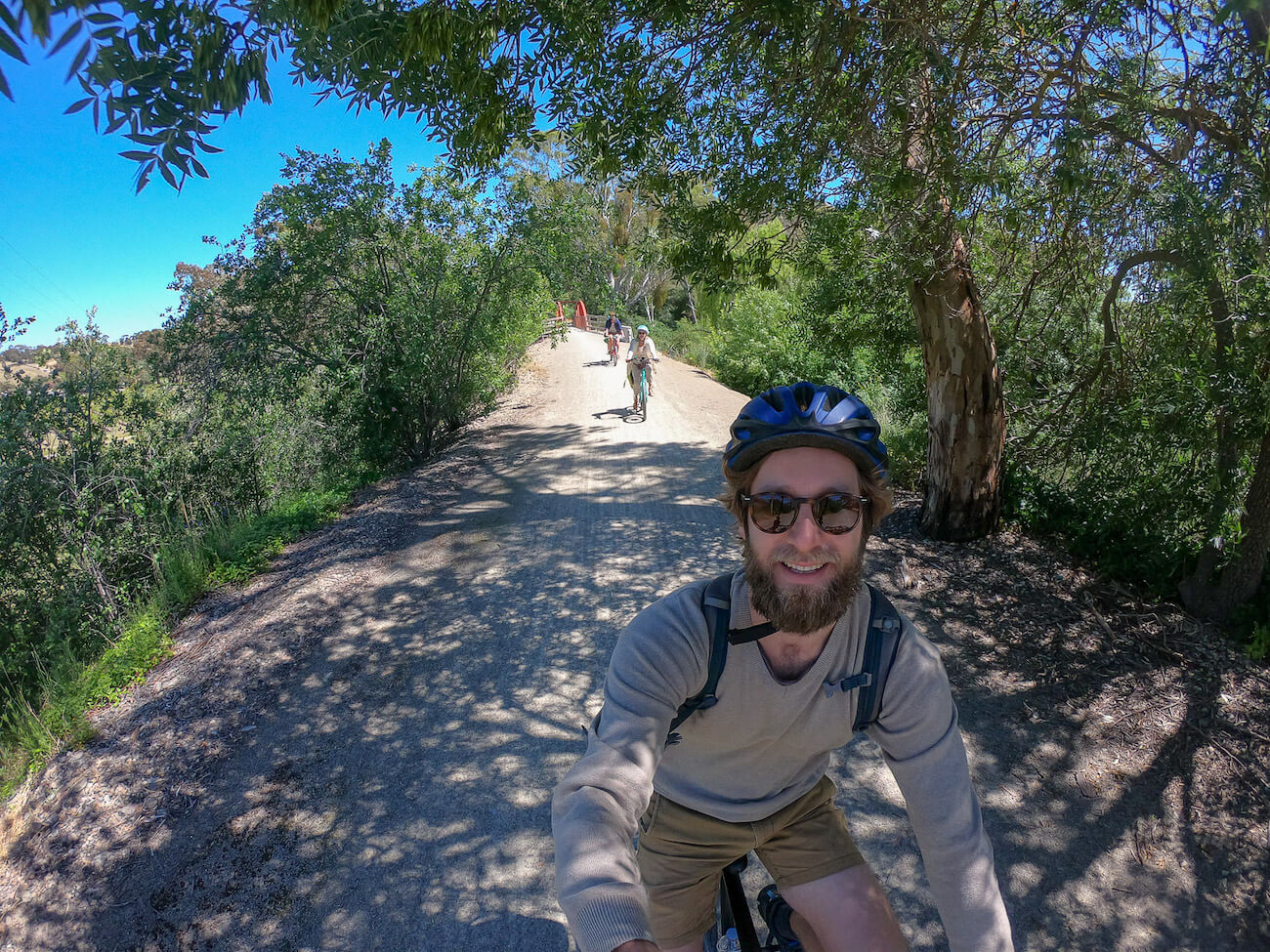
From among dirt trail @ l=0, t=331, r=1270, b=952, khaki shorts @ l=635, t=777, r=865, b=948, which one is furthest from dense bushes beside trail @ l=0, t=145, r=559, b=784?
khaki shorts @ l=635, t=777, r=865, b=948

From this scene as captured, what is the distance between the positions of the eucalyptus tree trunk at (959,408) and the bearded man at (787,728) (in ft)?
16.8

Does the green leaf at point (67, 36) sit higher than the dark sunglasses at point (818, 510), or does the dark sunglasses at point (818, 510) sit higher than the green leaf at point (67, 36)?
the green leaf at point (67, 36)

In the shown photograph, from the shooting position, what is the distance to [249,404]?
1046 cm

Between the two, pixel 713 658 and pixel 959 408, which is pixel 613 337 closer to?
pixel 959 408

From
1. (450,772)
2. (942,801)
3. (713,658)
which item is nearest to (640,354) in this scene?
(450,772)

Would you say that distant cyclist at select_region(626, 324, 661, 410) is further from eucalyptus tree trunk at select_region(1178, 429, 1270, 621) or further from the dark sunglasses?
the dark sunglasses

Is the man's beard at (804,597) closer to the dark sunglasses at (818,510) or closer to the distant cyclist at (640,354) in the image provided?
the dark sunglasses at (818,510)

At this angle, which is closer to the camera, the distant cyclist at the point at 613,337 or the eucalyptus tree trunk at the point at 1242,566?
the eucalyptus tree trunk at the point at 1242,566

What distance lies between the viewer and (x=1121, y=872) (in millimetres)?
3543

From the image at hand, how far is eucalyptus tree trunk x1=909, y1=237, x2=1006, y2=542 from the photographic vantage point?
258 inches

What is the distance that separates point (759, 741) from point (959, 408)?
5961mm

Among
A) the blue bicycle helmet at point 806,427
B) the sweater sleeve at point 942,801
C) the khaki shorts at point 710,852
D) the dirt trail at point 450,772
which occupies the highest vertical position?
the blue bicycle helmet at point 806,427

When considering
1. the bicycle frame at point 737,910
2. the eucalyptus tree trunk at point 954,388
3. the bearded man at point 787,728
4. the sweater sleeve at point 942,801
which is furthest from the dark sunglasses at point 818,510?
the eucalyptus tree trunk at point 954,388

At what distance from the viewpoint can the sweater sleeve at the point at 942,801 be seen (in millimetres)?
1702
